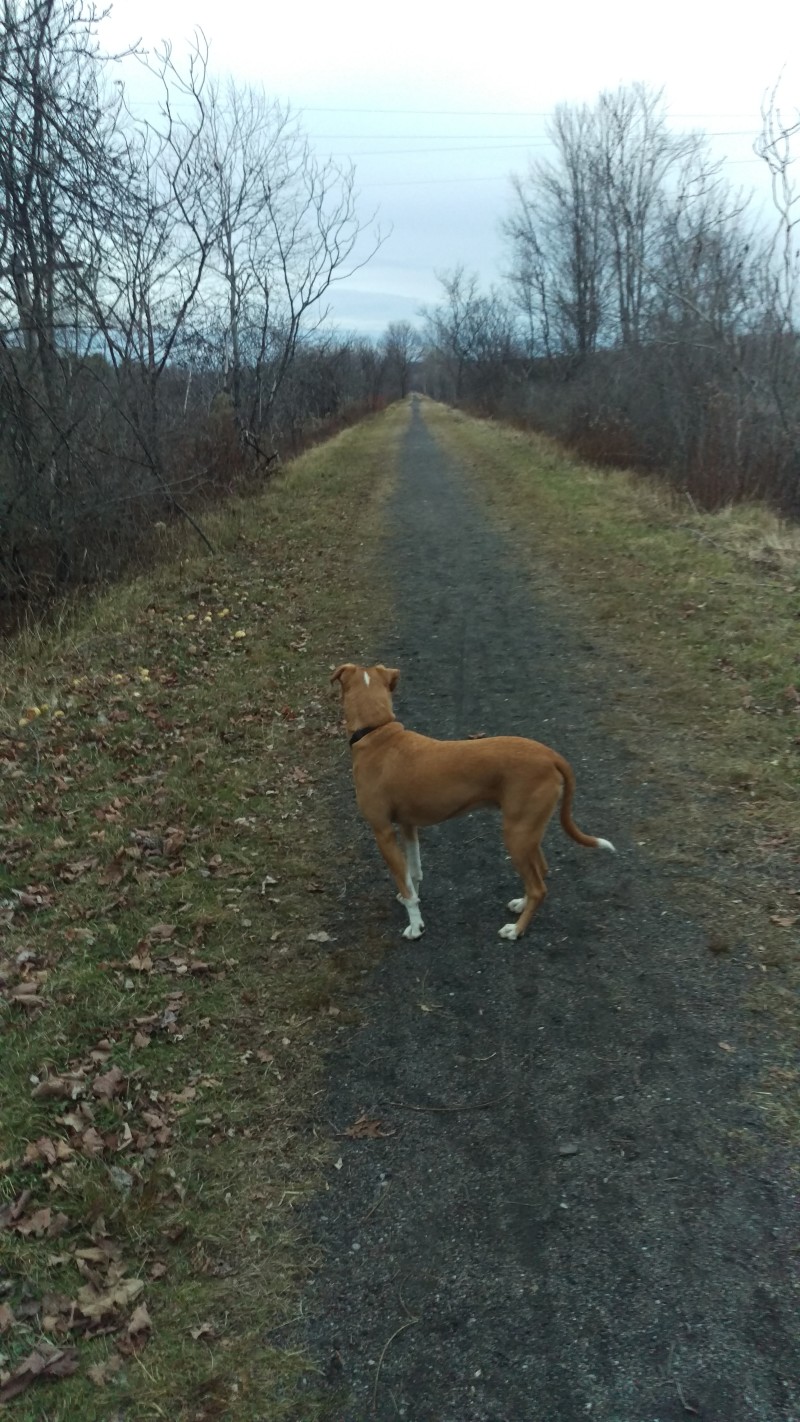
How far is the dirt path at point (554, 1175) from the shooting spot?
253 cm

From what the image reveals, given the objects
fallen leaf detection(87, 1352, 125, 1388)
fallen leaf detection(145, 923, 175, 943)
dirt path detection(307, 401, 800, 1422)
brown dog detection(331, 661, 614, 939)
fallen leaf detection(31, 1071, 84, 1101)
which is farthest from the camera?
fallen leaf detection(145, 923, 175, 943)

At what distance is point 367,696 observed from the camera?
491 centimetres

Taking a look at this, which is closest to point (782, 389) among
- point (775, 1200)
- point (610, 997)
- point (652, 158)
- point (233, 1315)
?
point (610, 997)

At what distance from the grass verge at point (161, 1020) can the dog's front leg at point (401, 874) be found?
40cm

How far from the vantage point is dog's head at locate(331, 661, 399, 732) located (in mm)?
4863

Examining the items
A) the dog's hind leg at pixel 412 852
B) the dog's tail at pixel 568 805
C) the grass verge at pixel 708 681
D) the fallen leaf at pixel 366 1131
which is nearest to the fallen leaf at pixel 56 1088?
the fallen leaf at pixel 366 1131

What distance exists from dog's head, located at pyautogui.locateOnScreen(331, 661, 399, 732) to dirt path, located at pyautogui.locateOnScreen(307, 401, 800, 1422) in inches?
41.9

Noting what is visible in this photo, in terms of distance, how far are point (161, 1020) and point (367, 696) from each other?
6.43ft

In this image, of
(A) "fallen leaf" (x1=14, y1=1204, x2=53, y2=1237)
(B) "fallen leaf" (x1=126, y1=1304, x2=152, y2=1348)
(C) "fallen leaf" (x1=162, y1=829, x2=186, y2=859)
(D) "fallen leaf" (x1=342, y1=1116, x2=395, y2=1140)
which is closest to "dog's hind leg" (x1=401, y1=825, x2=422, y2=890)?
(D) "fallen leaf" (x1=342, y1=1116, x2=395, y2=1140)

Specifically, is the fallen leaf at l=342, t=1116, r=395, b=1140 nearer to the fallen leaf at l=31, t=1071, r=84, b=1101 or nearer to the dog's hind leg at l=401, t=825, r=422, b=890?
the fallen leaf at l=31, t=1071, r=84, b=1101

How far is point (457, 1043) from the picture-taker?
3895 mm

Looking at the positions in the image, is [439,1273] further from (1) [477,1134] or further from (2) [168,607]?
(2) [168,607]

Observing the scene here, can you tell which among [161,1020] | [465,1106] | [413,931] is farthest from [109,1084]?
[413,931]

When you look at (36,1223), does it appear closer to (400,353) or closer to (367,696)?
(367,696)
